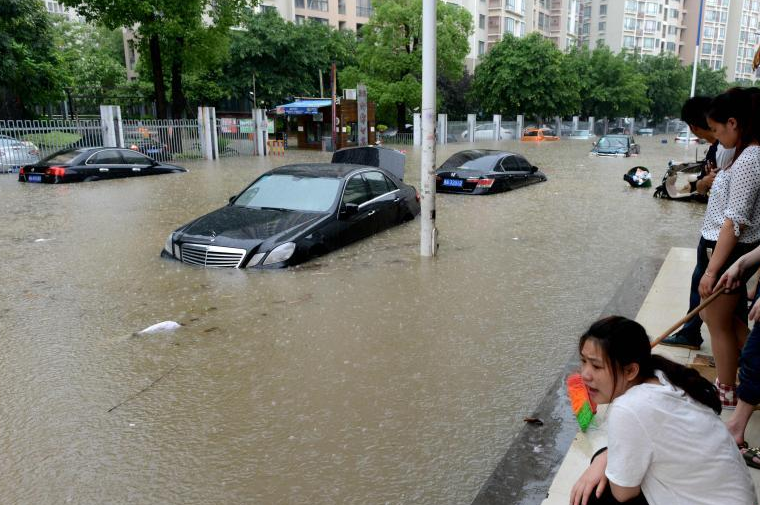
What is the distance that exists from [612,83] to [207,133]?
4422cm

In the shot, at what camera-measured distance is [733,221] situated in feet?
12.1

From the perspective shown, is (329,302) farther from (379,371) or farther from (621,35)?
(621,35)

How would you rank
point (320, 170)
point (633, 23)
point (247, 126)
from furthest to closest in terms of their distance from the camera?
1. point (633, 23)
2. point (247, 126)
3. point (320, 170)

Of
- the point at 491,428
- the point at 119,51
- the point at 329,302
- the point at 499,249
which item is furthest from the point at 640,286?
the point at 119,51

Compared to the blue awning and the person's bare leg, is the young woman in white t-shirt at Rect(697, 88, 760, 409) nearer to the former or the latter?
the person's bare leg

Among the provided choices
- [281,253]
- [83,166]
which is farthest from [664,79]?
[281,253]

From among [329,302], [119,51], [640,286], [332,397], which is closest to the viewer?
[332,397]

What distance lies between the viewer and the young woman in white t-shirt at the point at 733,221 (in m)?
3.53

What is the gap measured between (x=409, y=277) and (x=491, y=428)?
398 centimetres

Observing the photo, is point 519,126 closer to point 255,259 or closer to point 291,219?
point 291,219

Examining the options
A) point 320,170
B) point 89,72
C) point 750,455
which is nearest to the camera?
point 750,455

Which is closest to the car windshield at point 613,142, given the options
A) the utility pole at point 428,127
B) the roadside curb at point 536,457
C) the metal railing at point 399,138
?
the metal railing at point 399,138

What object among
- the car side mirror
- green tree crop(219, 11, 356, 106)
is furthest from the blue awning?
the car side mirror

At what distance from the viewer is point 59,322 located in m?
6.23
